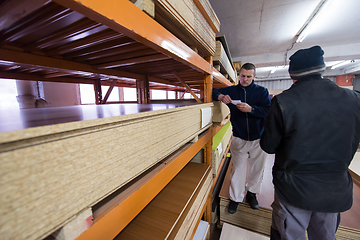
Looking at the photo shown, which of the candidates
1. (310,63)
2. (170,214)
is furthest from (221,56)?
(170,214)

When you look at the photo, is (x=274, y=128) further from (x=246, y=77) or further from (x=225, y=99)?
(x=246, y=77)

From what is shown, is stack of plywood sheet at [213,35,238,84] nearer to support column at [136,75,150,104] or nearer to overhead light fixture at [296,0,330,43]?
support column at [136,75,150,104]

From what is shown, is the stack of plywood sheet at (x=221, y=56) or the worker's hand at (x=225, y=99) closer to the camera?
the worker's hand at (x=225, y=99)

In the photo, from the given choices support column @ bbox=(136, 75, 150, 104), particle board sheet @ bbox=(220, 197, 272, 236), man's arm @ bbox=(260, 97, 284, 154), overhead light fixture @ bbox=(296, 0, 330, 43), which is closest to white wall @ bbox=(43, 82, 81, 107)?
support column @ bbox=(136, 75, 150, 104)

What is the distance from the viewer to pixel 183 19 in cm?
91

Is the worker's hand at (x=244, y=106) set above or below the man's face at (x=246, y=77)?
below

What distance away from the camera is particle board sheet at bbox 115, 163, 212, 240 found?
0.84 metres

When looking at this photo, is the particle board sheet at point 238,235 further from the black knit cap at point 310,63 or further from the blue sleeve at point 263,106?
the black knit cap at point 310,63

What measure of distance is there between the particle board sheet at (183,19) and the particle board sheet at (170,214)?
1.23m

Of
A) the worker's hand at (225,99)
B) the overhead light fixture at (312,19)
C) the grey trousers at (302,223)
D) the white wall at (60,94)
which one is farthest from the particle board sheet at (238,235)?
the white wall at (60,94)

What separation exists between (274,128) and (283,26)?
14.7 ft

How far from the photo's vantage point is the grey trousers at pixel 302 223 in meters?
1.33

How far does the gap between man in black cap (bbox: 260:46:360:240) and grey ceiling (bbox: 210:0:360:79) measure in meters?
2.87

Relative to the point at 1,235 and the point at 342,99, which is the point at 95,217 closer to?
the point at 1,235
